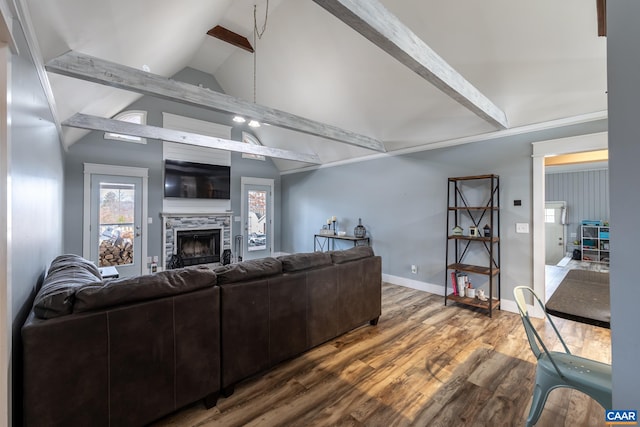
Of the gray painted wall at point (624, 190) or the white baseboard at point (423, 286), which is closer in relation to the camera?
the gray painted wall at point (624, 190)

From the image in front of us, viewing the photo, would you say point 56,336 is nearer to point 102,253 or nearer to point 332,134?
point 332,134

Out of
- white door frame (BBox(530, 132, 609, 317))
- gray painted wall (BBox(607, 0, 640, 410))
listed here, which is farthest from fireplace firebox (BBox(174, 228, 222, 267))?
gray painted wall (BBox(607, 0, 640, 410))

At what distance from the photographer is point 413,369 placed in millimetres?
2287

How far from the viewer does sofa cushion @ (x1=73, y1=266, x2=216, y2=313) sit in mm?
1416

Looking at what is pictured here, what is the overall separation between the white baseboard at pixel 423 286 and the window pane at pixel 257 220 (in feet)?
12.0

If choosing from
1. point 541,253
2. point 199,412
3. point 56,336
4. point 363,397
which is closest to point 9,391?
point 56,336

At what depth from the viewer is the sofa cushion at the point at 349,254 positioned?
9.05 ft

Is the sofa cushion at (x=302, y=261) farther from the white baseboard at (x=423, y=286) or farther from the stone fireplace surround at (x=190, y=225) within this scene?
the stone fireplace surround at (x=190, y=225)

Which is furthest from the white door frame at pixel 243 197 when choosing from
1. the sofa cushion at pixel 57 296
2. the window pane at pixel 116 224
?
the sofa cushion at pixel 57 296

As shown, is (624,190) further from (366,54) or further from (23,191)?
(366,54)

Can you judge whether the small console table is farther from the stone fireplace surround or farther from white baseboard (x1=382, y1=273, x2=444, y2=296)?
the stone fireplace surround

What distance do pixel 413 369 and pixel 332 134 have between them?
10.4ft

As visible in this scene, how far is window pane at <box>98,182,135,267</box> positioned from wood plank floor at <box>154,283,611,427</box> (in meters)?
4.59

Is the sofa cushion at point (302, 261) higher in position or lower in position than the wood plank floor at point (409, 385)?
higher
